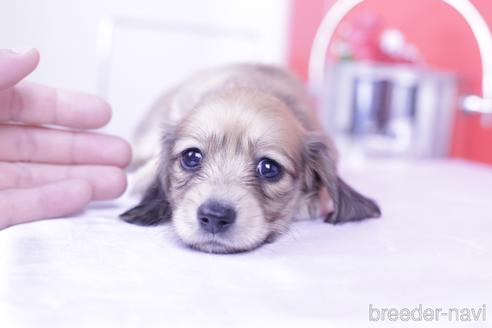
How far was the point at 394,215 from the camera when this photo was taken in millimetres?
1932

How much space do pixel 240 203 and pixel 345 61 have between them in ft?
8.96

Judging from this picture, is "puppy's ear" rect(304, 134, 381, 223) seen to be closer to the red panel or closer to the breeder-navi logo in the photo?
the breeder-navi logo

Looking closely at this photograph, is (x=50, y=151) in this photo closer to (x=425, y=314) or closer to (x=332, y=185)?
(x=332, y=185)

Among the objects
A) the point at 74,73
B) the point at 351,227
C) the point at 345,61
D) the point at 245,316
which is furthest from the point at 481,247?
the point at 74,73

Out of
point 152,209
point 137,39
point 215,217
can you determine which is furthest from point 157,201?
point 137,39

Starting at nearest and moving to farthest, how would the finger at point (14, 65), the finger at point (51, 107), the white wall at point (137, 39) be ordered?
the finger at point (14, 65), the finger at point (51, 107), the white wall at point (137, 39)

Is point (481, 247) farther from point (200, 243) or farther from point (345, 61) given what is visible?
point (345, 61)

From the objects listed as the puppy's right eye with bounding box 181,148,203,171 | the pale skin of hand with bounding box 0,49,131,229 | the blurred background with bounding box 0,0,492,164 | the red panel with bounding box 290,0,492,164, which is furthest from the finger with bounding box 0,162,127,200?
the red panel with bounding box 290,0,492,164

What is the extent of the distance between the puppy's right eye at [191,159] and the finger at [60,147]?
0.27m

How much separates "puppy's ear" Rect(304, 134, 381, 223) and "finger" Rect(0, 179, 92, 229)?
0.82 metres

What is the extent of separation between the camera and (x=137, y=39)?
7102 mm

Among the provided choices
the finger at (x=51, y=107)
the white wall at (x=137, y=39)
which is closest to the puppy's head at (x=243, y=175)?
the finger at (x=51, y=107)

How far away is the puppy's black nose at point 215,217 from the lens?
5.06ft

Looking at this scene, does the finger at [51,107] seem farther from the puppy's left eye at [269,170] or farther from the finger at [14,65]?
the puppy's left eye at [269,170]
